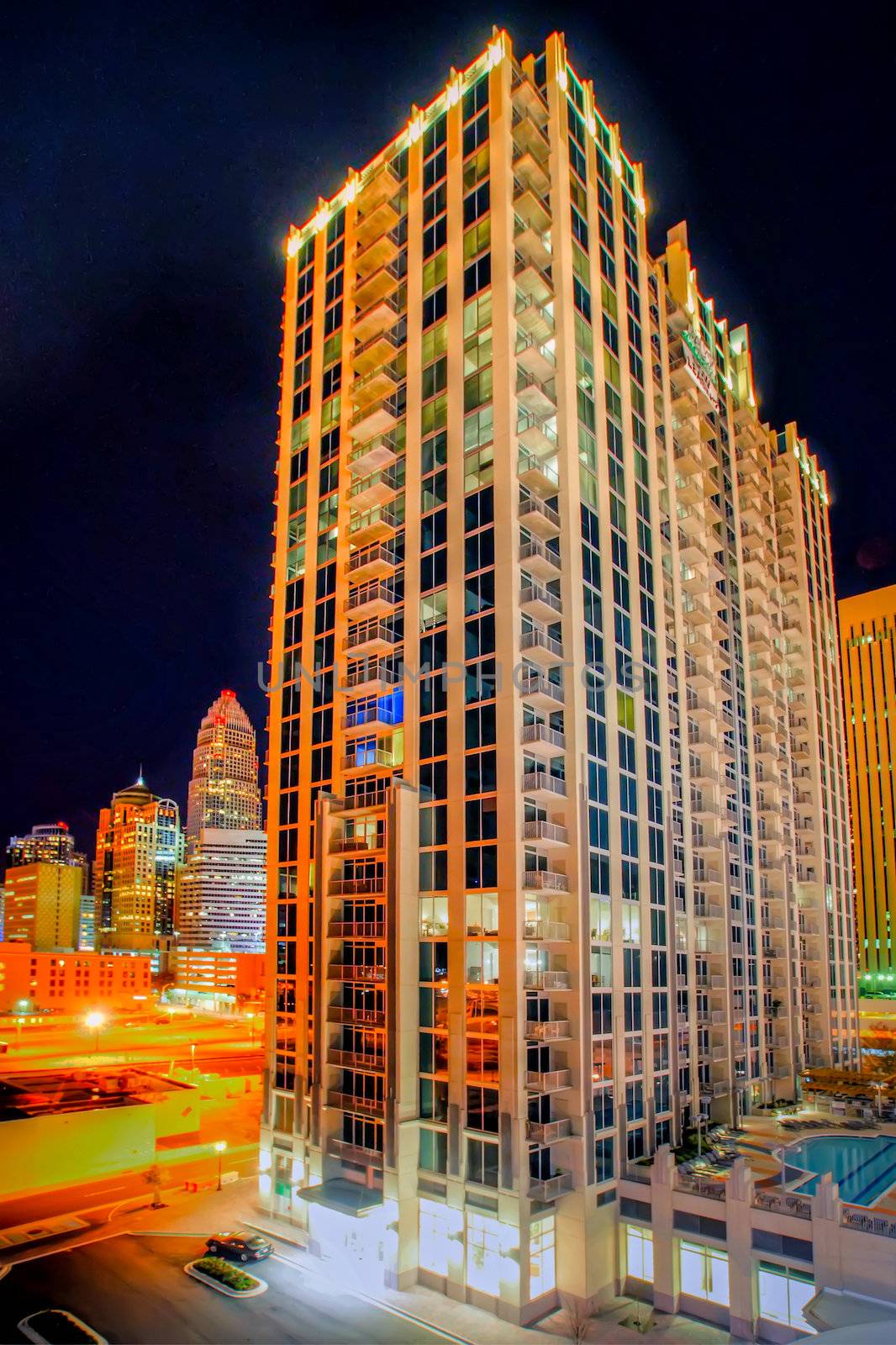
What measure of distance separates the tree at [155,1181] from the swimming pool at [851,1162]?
125 ft

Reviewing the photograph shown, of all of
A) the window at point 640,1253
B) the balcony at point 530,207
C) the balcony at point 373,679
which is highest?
the balcony at point 530,207

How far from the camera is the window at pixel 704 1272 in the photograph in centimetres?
4181

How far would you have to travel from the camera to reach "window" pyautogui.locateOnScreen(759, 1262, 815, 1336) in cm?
3897

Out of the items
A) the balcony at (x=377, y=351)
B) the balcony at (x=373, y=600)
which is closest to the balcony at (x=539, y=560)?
the balcony at (x=373, y=600)

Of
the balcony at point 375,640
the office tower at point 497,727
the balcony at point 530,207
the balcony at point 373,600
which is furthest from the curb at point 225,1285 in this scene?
the balcony at point 530,207

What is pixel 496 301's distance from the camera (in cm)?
5325

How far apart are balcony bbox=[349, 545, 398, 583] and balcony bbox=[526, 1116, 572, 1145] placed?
102 feet

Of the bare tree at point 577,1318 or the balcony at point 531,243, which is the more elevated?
the balcony at point 531,243

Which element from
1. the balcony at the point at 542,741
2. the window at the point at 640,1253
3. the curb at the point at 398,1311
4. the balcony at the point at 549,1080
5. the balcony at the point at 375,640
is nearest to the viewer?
the curb at the point at 398,1311

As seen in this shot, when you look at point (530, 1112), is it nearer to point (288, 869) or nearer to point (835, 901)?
point (288, 869)

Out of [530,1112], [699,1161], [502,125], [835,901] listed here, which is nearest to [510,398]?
[502,125]

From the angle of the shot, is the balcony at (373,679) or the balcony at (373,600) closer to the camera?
the balcony at (373,679)

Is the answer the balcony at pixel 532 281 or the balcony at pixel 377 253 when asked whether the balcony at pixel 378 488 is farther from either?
the balcony at pixel 377 253

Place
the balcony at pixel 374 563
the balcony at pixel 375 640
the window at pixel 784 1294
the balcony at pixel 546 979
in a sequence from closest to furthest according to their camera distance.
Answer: the window at pixel 784 1294 → the balcony at pixel 546 979 → the balcony at pixel 375 640 → the balcony at pixel 374 563
